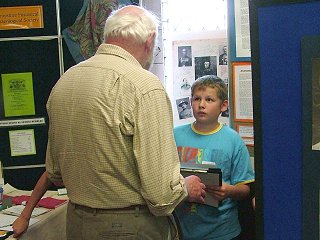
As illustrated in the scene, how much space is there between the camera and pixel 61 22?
8.77ft

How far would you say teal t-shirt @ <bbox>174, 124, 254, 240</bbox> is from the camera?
5.76 feet

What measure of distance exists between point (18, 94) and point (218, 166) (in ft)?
5.13

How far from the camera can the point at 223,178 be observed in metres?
1.78

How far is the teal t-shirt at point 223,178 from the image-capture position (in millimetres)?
1755

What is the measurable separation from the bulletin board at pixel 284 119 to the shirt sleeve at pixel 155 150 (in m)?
0.71

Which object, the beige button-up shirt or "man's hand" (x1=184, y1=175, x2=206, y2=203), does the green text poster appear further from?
"man's hand" (x1=184, y1=175, x2=206, y2=203)

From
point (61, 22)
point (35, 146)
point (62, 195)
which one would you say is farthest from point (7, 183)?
point (61, 22)

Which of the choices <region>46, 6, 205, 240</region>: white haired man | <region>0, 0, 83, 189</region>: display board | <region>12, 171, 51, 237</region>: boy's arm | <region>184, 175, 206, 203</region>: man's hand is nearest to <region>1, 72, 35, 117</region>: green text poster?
<region>0, 0, 83, 189</region>: display board

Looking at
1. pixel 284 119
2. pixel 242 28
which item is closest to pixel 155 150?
pixel 284 119

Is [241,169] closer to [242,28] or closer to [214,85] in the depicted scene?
[214,85]

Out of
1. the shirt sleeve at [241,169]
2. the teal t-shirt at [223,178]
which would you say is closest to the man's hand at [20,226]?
the teal t-shirt at [223,178]

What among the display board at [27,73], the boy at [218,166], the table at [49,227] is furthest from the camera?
the display board at [27,73]

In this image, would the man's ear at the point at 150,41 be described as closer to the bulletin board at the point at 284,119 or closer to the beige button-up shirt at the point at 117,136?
the beige button-up shirt at the point at 117,136

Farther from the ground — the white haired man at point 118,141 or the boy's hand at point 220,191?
the white haired man at point 118,141
